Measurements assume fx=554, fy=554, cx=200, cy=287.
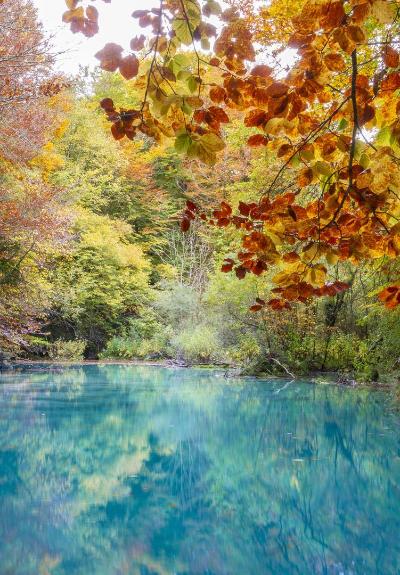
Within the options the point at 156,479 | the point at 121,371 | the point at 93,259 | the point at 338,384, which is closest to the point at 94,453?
the point at 156,479

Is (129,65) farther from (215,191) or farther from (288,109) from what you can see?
(215,191)

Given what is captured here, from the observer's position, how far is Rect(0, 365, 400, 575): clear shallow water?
2.69 metres

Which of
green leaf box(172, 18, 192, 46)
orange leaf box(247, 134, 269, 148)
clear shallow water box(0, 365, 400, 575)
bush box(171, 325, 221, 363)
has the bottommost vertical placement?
clear shallow water box(0, 365, 400, 575)

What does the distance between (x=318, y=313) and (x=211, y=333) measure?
11.9ft

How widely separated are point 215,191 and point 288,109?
44.1 ft

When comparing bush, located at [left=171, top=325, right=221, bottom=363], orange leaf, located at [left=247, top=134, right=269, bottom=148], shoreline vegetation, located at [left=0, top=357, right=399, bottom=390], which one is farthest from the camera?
bush, located at [left=171, top=325, right=221, bottom=363]

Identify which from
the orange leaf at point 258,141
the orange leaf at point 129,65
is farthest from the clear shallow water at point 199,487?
the orange leaf at point 129,65

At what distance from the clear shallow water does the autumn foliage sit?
184 cm

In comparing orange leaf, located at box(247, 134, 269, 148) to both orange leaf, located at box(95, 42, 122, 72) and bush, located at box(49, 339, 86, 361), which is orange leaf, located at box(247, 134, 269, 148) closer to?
orange leaf, located at box(95, 42, 122, 72)

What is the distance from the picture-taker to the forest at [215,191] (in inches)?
43.5

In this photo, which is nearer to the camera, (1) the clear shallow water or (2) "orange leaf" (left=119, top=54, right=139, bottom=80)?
(2) "orange leaf" (left=119, top=54, right=139, bottom=80)

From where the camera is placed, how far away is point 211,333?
13.3 m

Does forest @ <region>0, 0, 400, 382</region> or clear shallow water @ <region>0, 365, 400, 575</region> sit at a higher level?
forest @ <region>0, 0, 400, 382</region>

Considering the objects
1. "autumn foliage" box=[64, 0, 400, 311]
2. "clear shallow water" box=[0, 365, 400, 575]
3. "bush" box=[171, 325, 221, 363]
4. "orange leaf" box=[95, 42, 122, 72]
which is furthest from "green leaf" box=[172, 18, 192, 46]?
"bush" box=[171, 325, 221, 363]
